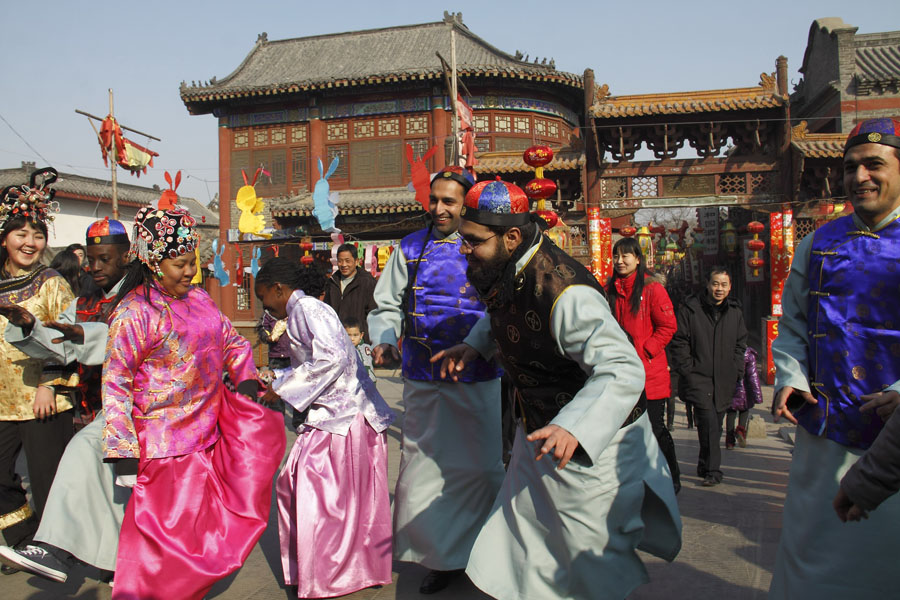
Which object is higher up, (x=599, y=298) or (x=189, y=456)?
(x=599, y=298)

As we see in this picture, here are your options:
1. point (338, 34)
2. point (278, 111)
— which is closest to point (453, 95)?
point (278, 111)

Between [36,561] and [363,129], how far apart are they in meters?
17.1

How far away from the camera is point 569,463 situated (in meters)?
2.23

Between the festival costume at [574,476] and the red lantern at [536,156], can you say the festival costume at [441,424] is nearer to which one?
the festival costume at [574,476]

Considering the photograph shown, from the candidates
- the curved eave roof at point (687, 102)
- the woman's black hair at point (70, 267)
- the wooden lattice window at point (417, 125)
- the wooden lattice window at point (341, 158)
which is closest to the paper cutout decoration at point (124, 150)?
the wooden lattice window at point (341, 158)

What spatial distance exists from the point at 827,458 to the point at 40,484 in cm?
361

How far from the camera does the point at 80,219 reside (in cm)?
2959

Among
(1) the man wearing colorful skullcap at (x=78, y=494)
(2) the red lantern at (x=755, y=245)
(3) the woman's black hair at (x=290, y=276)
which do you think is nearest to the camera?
(1) the man wearing colorful skullcap at (x=78, y=494)

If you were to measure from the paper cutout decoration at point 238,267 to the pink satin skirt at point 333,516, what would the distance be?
55.7ft

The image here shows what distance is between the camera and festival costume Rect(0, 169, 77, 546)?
3650 millimetres

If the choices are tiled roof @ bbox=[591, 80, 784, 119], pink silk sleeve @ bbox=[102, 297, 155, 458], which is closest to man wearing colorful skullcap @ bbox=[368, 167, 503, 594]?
pink silk sleeve @ bbox=[102, 297, 155, 458]

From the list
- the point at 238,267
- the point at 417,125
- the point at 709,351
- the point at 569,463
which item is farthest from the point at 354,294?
the point at 238,267

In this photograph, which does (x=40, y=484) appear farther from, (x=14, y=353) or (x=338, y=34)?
(x=338, y=34)

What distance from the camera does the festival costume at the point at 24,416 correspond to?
3.65 meters
